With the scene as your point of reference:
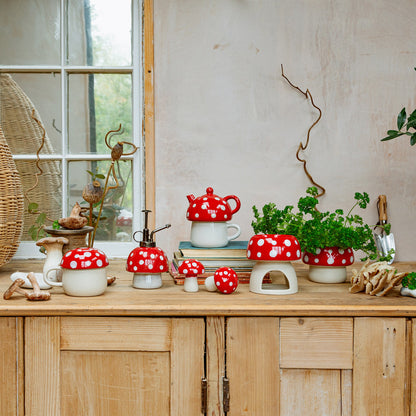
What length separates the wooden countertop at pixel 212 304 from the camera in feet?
3.74

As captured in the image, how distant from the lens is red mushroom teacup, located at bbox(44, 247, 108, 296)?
1210mm

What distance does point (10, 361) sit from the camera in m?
1.16

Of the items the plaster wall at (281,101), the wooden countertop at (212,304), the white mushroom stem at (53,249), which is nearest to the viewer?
the wooden countertop at (212,304)

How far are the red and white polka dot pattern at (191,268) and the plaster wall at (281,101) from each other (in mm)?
540

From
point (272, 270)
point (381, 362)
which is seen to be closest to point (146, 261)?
point (272, 270)

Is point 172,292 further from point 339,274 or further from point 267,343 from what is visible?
point 339,274

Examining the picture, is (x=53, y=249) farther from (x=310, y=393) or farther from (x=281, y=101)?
(x=281, y=101)

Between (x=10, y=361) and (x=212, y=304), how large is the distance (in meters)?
0.53

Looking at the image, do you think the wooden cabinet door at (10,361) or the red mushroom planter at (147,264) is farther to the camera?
the red mushroom planter at (147,264)

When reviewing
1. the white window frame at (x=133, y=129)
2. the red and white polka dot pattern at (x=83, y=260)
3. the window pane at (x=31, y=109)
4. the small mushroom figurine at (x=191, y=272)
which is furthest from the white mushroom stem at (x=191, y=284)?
the window pane at (x=31, y=109)

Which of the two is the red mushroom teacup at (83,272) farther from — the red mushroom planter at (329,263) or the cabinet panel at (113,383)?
the red mushroom planter at (329,263)

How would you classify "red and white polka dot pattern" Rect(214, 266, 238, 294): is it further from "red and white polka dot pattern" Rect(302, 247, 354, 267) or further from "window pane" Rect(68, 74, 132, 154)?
"window pane" Rect(68, 74, 132, 154)

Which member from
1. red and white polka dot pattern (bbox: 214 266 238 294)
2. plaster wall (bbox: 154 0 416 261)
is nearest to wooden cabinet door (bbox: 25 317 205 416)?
red and white polka dot pattern (bbox: 214 266 238 294)

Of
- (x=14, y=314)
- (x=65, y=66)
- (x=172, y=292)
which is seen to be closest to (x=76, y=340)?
(x=14, y=314)
